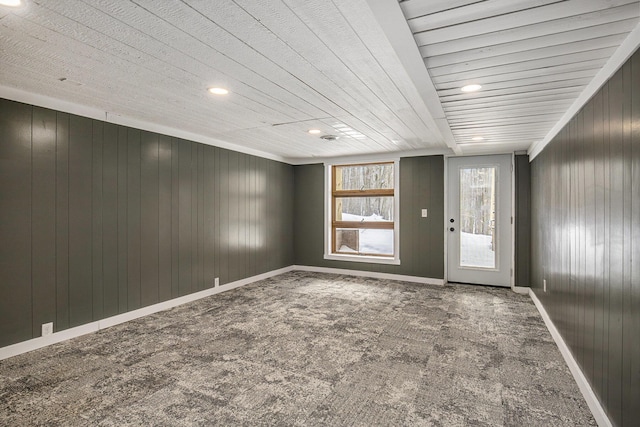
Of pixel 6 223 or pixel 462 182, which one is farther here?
pixel 462 182

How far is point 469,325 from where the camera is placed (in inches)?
144

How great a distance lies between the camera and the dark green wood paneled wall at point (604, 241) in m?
1.58

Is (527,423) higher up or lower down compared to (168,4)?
lower down

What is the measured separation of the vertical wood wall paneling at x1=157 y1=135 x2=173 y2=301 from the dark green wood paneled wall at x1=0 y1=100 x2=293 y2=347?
0.04 ft

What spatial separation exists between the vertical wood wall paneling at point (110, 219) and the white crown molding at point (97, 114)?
0.12m

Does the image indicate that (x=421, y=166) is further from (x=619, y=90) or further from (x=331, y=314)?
(x=619, y=90)

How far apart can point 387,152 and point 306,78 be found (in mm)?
3606

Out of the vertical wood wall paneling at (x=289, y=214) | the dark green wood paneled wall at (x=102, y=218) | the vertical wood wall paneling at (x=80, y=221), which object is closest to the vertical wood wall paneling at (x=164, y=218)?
the dark green wood paneled wall at (x=102, y=218)

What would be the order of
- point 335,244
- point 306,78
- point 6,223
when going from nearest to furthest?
1. point 306,78
2. point 6,223
3. point 335,244

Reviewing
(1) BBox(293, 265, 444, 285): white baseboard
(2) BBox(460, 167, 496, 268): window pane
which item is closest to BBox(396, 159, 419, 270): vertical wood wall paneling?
(1) BBox(293, 265, 444, 285): white baseboard

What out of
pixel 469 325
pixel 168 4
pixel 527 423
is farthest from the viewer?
pixel 469 325

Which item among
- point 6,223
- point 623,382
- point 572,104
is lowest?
point 623,382

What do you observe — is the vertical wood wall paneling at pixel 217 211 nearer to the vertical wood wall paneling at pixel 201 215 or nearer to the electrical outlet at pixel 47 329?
the vertical wood wall paneling at pixel 201 215

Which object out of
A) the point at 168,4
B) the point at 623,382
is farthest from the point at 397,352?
the point at 168,4
